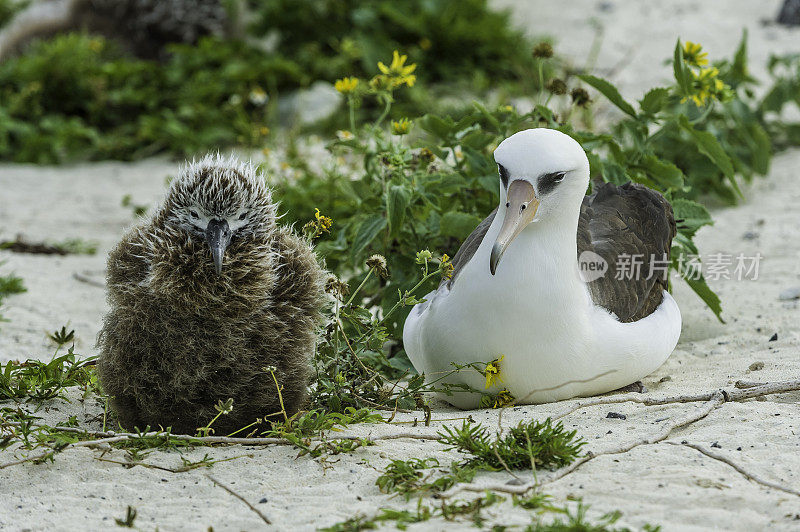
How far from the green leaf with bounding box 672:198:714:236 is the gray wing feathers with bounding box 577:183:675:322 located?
1.42ft

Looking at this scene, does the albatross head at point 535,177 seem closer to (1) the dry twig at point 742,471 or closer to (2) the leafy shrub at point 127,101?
(1) the dry twig at point 742,471

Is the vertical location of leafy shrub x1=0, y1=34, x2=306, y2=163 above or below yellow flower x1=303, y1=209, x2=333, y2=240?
above

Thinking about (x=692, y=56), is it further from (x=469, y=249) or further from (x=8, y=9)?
(x=8, y=9)

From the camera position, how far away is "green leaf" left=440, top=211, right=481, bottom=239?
5180 millimetres

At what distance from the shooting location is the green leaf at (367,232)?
4.99 metres

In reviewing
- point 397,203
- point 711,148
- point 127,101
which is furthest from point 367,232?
point 127,101

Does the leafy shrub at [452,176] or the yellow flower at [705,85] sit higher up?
the yellow flower at [705,85]

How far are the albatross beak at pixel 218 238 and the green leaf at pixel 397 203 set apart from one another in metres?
1.17

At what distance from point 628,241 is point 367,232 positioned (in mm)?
1344

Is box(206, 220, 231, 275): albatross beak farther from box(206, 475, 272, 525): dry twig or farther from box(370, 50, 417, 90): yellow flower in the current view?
box(370, 50, 417, 90): yellow flower

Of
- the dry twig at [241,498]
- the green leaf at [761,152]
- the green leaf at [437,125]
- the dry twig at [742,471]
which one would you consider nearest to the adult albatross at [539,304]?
the dry twig at [742,471]

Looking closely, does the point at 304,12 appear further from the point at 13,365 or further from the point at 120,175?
the point at 13,365

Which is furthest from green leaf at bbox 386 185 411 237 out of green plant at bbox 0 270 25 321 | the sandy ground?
green plant at bbox 0 270 25 321

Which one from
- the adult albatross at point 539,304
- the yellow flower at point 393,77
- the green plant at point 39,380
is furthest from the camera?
the yellow flower at point 393,77
